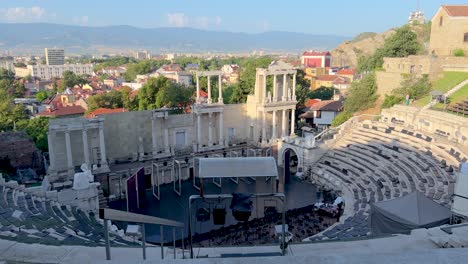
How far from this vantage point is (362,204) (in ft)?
69.2

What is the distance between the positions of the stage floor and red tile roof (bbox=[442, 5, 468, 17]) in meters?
25.6

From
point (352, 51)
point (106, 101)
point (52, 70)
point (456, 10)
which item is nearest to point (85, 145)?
point (106, 101)

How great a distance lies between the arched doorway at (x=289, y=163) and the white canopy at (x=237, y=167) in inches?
418

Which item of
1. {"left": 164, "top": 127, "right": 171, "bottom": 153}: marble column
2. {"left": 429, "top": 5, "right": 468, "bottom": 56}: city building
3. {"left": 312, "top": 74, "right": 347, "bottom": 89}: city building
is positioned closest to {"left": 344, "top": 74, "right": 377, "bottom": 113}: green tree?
{"left": 429, "top": 5, "right": 468, "bottom": 56}: city building

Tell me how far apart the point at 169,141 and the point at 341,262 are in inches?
1112

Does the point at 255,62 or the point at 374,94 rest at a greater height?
the point at 255,62

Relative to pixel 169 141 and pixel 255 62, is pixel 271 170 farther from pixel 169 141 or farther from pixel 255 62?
pixel 255 62

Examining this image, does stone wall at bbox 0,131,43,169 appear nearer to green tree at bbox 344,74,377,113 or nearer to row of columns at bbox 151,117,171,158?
row of columns at bbox 151,117,171,158

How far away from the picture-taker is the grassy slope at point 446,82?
32.4 meters

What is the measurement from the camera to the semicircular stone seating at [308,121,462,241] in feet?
61.9

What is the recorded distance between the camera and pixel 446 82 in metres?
34.1

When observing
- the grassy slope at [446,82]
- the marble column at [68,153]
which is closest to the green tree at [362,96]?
the grassy slope at [446,82]

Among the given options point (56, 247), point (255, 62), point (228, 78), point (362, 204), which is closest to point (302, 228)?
point (362, 204)

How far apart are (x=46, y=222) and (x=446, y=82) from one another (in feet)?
108
